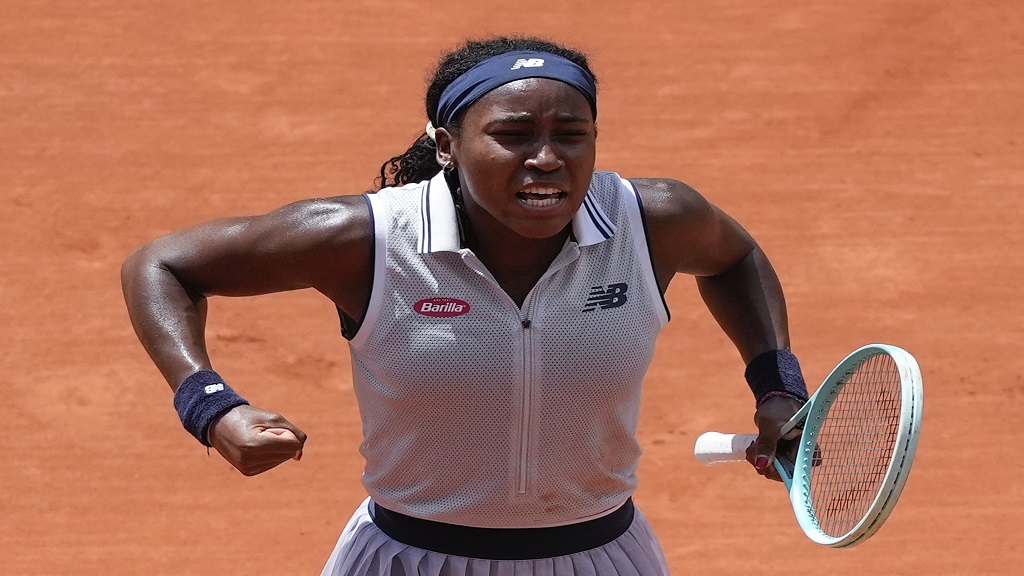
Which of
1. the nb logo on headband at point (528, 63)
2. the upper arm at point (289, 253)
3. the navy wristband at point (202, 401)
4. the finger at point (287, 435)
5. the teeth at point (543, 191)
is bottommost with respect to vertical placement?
the navy wristband at point (202, 401)

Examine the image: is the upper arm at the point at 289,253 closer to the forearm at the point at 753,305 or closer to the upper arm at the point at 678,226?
the upper arm at the point at 678,226

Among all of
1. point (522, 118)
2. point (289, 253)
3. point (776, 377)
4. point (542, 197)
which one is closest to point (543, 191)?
point (542, 197)

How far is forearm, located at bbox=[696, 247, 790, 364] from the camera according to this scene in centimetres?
373

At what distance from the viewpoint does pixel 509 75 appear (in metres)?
3.17

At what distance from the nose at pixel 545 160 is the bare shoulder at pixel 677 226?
344mm

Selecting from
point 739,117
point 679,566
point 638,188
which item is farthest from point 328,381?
point 638,188

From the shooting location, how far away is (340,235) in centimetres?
317

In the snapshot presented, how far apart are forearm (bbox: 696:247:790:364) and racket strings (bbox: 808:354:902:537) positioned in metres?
0.27

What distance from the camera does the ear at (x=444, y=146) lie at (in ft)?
10.8

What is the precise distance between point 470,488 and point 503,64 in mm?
889

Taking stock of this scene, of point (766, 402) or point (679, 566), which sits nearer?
point (766, 402)

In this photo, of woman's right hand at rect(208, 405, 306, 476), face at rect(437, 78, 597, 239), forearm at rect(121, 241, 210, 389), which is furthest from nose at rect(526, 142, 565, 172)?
forearm at rect(121, 241, 210, 389)

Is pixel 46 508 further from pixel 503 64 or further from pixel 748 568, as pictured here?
pixel 503 64

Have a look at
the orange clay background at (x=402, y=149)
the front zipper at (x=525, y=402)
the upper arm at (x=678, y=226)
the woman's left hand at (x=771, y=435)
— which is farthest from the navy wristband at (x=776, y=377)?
the orange clay background at (x=402, y=149)
